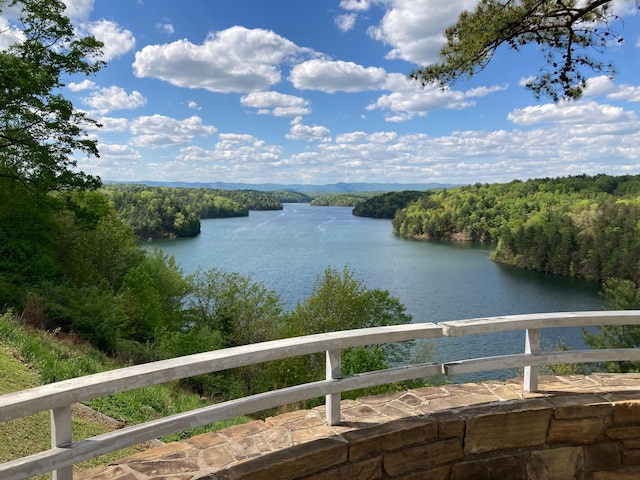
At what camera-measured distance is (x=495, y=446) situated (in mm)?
2836

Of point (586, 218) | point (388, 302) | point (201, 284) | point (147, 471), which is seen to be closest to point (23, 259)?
point (201, 284)

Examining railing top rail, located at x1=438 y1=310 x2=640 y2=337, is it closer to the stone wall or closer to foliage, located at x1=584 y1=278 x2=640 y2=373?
the stone wall

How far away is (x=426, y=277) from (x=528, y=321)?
132 feet

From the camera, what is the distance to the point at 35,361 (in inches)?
278

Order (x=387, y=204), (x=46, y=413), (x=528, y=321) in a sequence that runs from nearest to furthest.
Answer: (x=528, y=321) < (x=46, y=413) < (x=387, y=204)

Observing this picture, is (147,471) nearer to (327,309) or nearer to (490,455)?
(490,455)

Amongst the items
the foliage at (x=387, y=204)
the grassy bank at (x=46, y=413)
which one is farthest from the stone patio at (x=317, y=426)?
the foliage at (x=387, y=204)

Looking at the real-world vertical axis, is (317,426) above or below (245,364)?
below

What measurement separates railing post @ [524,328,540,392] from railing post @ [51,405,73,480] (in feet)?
7.89

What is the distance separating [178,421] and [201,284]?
27.0 metres

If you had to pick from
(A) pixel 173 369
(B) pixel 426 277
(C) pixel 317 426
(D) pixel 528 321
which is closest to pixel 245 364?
(A) pixel 173 369

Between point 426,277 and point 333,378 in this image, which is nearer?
point 333,378

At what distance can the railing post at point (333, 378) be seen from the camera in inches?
102

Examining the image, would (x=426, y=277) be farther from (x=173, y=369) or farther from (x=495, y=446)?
(x=173, y=369)
